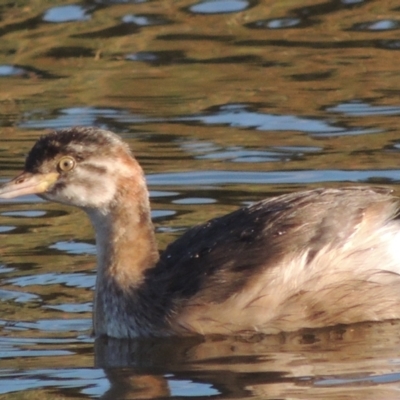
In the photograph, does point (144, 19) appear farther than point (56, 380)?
Yes

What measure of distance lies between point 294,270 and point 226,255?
43 cm

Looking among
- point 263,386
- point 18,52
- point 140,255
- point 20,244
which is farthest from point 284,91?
point 263,386

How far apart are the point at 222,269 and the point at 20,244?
2355 mm

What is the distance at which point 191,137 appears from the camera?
1475cm

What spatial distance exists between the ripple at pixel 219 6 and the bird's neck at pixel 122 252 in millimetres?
9007

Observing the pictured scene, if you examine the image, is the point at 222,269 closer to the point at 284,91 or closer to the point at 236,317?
the point at 236,317

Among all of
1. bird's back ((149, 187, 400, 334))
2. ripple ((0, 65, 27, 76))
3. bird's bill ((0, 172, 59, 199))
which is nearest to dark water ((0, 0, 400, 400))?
ripple ((0, 65, 27, 76))

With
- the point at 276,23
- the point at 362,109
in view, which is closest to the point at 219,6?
the point at 276,23

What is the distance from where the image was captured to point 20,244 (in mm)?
11891

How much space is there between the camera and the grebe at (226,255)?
10016 millimetres

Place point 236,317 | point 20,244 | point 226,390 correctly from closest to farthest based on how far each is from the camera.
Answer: point 226,390 → point 236,317 → point 20,244

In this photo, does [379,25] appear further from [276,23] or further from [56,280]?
[56,280]

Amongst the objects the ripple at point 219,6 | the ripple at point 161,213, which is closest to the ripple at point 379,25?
the ripple at point 219,6

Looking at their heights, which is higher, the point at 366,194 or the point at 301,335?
the point at 366,194
